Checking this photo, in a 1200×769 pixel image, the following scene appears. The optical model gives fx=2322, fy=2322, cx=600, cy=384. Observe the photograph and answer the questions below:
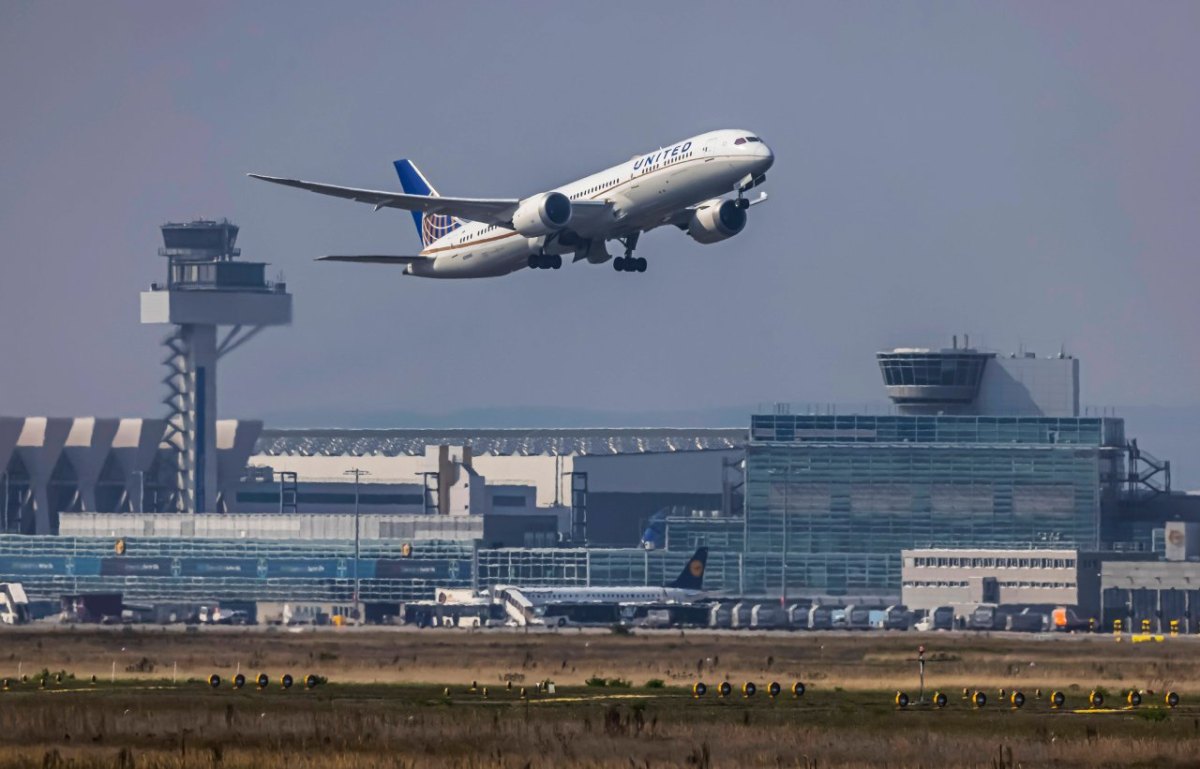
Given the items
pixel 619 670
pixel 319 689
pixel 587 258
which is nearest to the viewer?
pixel 319 689

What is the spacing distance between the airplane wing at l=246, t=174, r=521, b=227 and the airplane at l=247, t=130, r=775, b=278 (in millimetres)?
47

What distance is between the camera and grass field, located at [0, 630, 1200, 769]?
6038cm

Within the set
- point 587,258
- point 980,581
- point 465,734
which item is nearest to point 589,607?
point 980,581

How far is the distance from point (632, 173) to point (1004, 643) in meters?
41.7

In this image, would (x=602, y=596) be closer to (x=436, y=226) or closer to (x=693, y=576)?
(x=693, y=576)

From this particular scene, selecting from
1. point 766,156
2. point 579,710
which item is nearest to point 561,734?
point 579,710

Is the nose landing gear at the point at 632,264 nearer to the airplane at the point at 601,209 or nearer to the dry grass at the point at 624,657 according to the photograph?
the airplane at the point at 601,209

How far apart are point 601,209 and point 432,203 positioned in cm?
884

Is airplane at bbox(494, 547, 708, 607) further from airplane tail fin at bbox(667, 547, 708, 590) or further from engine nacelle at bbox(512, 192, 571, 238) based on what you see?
engine nacelle at bbox(512, 192, 571, 238)

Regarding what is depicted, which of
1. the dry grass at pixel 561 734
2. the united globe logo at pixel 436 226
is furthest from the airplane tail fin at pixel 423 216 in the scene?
the dry grass at pixel 561 734

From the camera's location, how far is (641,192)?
102125mm

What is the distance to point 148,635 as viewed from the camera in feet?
442

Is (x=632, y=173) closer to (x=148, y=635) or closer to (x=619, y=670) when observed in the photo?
(x=619, y=670)

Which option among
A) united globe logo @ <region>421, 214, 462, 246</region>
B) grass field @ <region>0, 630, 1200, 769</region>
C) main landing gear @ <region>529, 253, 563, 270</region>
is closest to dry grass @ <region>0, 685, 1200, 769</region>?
grass field @ <region>0, 630, 1200, 769</region>
